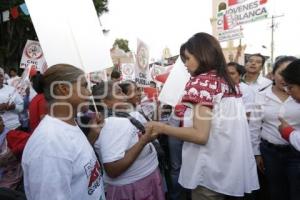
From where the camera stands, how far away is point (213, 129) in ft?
7.74

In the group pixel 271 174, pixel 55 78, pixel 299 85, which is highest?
pixel 55 78

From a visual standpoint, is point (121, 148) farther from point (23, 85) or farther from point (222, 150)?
point (23, 85)

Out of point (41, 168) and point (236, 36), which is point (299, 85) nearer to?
point (41, 168)

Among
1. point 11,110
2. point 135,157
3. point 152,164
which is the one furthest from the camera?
point 11,110

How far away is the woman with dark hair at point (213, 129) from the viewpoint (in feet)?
7.50

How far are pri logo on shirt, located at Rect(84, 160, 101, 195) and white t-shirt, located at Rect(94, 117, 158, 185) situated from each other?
456 millimetres

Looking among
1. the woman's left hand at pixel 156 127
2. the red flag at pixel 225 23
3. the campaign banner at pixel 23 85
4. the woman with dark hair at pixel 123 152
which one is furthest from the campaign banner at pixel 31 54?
the woman's left hand at pixel 156 127

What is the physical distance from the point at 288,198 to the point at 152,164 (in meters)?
1.57

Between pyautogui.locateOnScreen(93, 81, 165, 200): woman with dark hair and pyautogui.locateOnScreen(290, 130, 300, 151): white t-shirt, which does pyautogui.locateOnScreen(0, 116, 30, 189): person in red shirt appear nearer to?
pyautogui.locateOnScreen(93, 81, 165, 200): woman with dark hair

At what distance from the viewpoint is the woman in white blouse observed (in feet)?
11.0

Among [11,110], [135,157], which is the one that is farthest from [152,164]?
[11,110]

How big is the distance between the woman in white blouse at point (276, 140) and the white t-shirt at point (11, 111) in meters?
3.36

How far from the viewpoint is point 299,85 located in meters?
2.83

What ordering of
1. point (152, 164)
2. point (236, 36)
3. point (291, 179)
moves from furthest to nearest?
point (236, 36) → point (291, 179) → point (152, 164)
